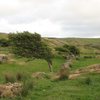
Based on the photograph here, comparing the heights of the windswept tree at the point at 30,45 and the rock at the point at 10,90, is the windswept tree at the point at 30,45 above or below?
above

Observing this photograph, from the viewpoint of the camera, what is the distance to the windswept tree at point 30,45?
54.2 meters

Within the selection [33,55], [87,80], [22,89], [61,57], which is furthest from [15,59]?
[22,89]

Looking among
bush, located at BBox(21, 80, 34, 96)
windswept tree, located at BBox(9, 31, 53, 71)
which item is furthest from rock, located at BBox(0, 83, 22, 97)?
windswept tree, located at BBox(9, 31, 53, 71)

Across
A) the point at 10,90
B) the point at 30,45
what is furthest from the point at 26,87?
the point at 30,45

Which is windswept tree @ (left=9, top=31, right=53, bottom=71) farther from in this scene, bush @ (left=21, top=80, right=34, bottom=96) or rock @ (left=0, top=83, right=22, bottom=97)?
rock @ (left=0, top=83, right=22, bottom=97)

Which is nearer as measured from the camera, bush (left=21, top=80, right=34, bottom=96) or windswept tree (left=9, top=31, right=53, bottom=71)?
bush (left=21, top=80, right=34, bottom=96)

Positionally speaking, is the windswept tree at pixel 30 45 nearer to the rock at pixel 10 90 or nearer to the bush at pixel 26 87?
the bush at pixel 26 87

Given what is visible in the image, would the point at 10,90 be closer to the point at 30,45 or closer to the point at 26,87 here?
the point at 26,87

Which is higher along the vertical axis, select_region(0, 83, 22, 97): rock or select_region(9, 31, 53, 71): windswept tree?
select_region(9, 31, 53, 71): windswept tree

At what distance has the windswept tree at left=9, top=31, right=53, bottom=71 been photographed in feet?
178

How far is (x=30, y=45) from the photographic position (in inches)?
2151

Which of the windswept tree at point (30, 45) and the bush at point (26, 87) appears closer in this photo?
the bush at point (26, 87)

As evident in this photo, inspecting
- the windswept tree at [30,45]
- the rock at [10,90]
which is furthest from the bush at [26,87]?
the windswept tree at [30,45]

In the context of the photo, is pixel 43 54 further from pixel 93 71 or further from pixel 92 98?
pixel 92 98
